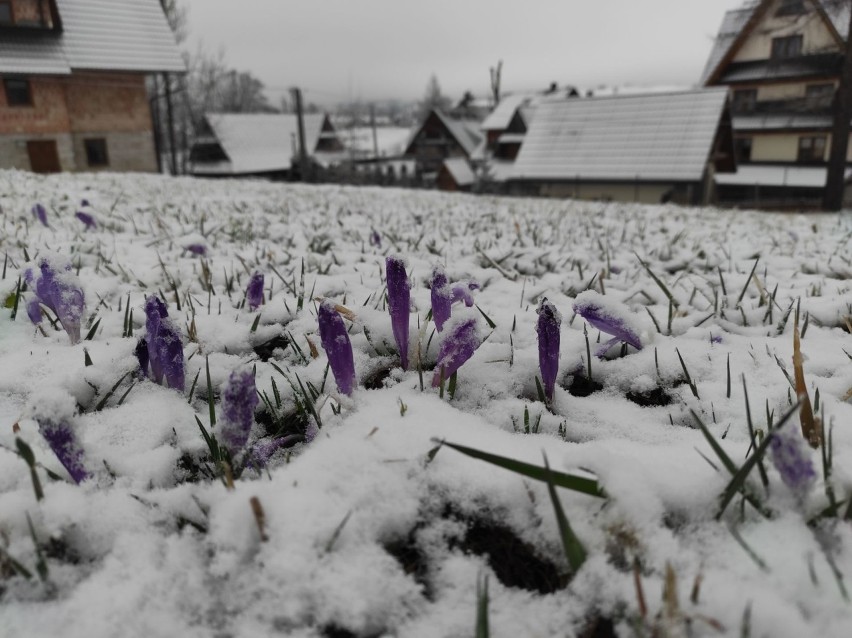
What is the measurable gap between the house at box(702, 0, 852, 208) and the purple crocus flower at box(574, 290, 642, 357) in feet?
81.3

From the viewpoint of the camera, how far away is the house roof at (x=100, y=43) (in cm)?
1948

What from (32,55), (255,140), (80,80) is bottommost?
(255,140)

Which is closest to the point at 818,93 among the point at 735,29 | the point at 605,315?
the point at 735,29

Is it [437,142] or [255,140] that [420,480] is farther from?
[437,142]

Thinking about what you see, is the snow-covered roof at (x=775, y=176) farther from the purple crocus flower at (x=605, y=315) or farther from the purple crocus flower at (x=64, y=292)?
the purple crocus flower at (x=64, y=292)

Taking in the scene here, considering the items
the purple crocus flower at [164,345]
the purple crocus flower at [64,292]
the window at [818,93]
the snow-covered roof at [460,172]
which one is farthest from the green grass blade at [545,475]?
the snow-covered roof at [460,172]

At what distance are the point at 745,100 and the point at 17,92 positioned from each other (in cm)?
2993

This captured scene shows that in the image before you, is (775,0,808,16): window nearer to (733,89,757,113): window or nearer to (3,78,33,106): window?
(733,89,757,113): window

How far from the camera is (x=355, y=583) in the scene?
0.78m

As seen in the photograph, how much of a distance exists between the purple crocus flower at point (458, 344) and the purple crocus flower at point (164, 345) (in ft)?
2.02

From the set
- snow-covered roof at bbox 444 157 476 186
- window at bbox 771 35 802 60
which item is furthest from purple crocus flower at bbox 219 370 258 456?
snow-covered roof at bbox 444 157 476 186

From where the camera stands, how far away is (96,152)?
2269cm

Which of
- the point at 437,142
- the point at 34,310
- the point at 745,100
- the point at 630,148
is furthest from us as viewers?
the point at 437,142

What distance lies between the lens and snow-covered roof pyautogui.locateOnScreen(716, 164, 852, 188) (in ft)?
78.5
